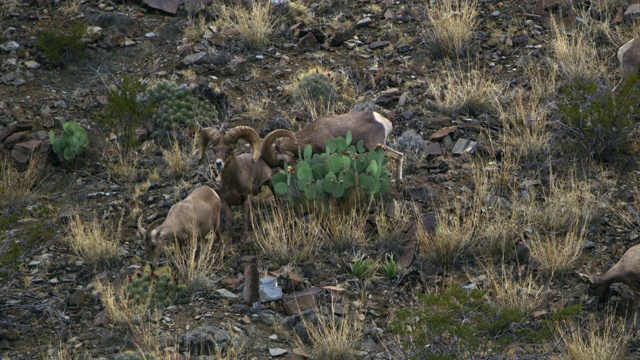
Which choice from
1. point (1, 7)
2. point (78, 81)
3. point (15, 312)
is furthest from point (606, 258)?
point (1, 7)

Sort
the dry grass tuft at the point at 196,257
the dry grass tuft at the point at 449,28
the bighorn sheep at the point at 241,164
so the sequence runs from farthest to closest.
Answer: the dry grass tuft at the point at 449,28 → the bighorn sheep at the point at 241,164 → the dry grass tuft at the point at 196,257

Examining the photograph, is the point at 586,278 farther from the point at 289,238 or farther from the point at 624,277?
the point at 289,238

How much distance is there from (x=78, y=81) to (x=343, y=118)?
4.56m

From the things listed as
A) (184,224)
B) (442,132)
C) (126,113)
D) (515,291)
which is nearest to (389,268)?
(515,291)

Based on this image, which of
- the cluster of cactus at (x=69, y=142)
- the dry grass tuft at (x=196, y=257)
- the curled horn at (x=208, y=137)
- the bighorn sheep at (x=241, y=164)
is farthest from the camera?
the cluster of cactus at (x=69, y=142)

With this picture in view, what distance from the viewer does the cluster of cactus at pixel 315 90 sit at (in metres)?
11.5

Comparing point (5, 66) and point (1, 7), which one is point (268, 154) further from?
point (1, 7)

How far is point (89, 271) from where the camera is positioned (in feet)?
29.5

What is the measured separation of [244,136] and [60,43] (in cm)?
482

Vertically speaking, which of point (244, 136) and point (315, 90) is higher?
point (244, 136)

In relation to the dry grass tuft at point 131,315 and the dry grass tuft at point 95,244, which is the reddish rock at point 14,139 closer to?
the dry grass tuft at point 95,244

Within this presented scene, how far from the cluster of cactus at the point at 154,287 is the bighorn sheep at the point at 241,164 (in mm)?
1131

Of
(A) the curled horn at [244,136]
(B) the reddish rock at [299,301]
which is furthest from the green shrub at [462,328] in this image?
(A) the curled horn at [244,136]

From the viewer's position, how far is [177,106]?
1143 centimetres
